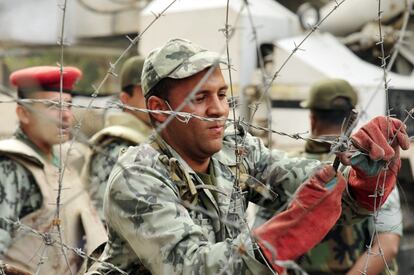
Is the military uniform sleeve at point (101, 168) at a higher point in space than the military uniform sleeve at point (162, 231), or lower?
lower

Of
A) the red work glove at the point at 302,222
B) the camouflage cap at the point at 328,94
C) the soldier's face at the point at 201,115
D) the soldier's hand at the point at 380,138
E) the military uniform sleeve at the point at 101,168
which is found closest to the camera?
the red work glove at the point at 302,222

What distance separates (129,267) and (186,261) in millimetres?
364

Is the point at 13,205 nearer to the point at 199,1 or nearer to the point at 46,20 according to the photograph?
the point at 199,1

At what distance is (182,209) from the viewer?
3023 mm

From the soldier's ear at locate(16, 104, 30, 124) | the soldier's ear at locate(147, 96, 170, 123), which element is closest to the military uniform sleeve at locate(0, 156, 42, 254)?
the soldier's ear at locate(16, 104, 30, 124)

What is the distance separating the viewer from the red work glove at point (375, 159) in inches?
118

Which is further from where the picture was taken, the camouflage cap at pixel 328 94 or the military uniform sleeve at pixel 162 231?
the camouflage cap at pixel 328 94

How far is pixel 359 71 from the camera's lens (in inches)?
255

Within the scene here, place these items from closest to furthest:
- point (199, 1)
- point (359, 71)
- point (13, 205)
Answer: point (13, 205)
point (359, 71)
point (199, 1)

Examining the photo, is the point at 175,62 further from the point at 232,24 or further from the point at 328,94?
the point at 232,24

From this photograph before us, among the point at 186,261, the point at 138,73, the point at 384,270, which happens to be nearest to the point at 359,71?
the point at 138,73

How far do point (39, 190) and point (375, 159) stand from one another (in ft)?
6.69

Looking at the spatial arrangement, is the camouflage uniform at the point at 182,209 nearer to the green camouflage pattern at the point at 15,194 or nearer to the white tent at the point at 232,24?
the green camouflage pattern at the point at 15,194

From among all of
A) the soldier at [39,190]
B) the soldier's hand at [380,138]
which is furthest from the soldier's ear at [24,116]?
the soldier's hand at [380,138]
